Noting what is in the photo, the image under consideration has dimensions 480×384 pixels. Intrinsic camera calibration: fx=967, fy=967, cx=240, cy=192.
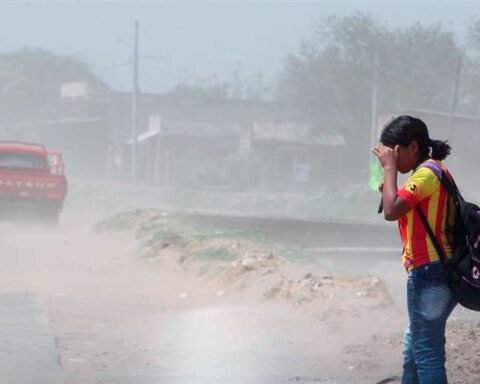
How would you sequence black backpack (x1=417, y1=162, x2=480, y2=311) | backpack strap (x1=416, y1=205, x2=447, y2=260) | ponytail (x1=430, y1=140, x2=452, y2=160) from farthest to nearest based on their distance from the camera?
ponytail (x1=430, y1=140, x2=452, y2=160) → backpack strap (x1=416, y1=205, x2=447, y2=260) → black backpack (x1=417, y1=162, x2=480, y2=311)

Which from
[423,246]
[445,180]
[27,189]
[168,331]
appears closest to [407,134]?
[445,180]

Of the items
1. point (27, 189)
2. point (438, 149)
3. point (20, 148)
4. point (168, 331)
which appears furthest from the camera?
point (20, 148)

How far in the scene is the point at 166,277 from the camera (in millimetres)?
13367

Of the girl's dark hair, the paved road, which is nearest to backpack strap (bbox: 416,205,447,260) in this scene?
the girl's dark hair

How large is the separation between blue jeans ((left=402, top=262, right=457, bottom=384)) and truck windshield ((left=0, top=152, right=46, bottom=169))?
61.2 ft

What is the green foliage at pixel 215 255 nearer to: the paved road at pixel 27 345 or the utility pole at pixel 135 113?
the paved road at pixel 27 345

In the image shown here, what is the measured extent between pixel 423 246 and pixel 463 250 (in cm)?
20

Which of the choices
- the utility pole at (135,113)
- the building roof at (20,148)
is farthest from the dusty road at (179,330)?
the utility pole at (135,113)

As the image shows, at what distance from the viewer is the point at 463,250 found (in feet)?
15.8

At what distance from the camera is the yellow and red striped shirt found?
15.9 feet

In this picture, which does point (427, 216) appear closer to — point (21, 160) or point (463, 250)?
point (463, 250)

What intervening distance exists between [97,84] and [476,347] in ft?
196

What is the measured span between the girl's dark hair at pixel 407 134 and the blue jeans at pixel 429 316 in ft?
2.10

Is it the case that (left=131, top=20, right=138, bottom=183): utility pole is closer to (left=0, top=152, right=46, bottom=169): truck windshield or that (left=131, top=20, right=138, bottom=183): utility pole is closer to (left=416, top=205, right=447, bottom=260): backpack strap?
(left=0, top=152, right=46, bottom=169): truck windshield
